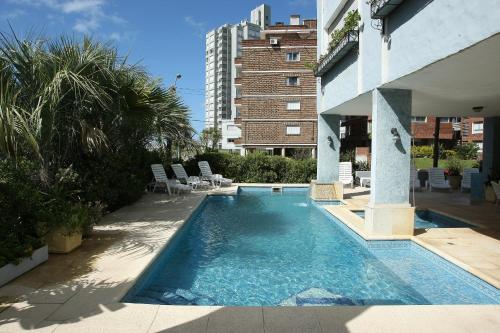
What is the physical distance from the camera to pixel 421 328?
3.82 metres

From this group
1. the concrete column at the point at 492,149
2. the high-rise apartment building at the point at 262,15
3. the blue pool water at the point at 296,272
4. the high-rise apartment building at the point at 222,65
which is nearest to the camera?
the blue pool water at the point at 296,272

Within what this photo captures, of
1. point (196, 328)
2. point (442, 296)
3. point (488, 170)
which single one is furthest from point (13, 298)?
point (488, 170)

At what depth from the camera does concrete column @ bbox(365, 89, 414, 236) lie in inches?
307

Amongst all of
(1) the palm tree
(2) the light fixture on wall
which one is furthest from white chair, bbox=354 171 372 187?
(1) the palm tree

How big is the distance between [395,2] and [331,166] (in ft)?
26.9

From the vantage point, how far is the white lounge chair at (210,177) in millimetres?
18125

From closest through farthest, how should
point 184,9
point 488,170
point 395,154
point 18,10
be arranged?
point 18,10 < point 395,154 < point 488,170 < point 184,9

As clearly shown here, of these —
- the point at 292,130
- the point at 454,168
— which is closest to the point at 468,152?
the point at 454,168

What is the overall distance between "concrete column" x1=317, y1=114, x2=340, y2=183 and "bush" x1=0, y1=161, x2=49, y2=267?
394 inches

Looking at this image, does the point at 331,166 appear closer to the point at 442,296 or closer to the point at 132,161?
the point at 132,161

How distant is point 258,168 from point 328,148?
609cm

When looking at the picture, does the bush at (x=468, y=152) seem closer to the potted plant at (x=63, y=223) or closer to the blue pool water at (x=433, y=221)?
the blue pool water at (x=433, y=221)

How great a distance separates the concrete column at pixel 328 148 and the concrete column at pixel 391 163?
20.0 feet

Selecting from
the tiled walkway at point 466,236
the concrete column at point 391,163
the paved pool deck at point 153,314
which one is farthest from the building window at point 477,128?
the paved pool deck at point 153,314
